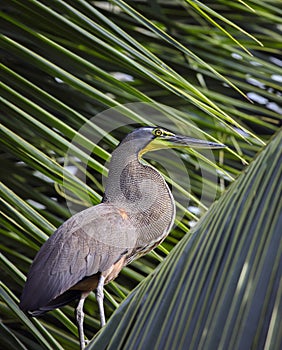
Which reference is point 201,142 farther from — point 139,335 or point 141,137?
point 139,335

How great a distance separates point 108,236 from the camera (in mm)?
1592

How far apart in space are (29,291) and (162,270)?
59 cm

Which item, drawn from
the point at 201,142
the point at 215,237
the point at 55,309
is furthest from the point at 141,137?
the point at 215,237

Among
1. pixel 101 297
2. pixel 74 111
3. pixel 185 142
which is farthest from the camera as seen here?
pixel 185 142

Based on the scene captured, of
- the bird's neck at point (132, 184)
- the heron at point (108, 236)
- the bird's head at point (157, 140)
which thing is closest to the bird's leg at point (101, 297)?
the heron at point (108, 236)

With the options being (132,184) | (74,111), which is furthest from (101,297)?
(74,111)

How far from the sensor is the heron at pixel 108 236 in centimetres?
148

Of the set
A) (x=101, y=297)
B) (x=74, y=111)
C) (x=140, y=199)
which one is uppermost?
(x=74, y=111)

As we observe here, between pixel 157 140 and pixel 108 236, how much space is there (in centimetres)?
26

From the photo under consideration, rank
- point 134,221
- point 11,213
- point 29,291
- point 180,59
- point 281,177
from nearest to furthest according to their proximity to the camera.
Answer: point 281,177 → point 11,213 → point 29,291 → point 134,221 → point 180,59

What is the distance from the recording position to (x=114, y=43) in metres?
1.34

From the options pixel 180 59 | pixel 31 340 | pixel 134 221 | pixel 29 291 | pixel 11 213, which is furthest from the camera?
pixel 180 59

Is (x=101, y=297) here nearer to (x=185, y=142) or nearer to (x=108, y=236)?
(x=108, y=236)

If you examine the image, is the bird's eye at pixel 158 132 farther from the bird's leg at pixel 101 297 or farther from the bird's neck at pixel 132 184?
the bird's leg at pixel 101 297
